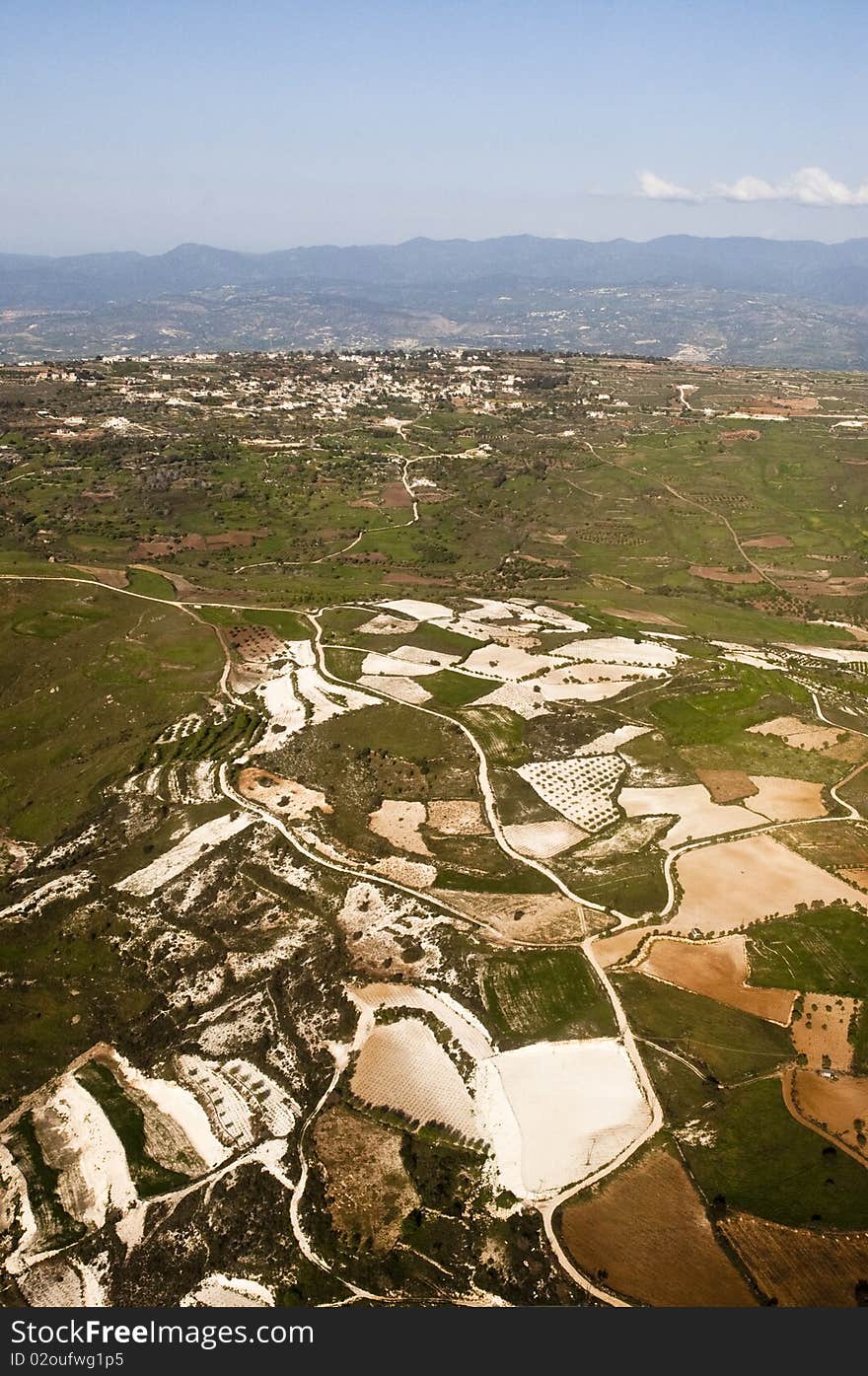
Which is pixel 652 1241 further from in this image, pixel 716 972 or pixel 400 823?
pixel 400 823

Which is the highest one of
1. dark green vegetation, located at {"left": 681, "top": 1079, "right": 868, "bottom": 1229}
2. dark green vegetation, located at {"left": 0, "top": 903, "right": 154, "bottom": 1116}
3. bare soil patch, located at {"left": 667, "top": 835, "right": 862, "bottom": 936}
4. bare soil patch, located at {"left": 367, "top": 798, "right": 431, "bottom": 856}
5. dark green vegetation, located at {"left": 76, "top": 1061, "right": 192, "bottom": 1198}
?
bare soil patch, located at {"left": 367, "top": 798, "right": 431, "bottom": 856}

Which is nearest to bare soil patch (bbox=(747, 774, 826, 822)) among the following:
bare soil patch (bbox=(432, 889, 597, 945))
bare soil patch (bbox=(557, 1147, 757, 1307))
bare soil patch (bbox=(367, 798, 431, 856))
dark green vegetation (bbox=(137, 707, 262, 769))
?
bare soil patch (bbox=(432, 889, 597, 945))

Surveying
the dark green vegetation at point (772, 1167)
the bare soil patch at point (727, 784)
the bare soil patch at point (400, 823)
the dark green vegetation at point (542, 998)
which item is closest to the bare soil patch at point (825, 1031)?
the dark green vegetation at point (772, 1167)

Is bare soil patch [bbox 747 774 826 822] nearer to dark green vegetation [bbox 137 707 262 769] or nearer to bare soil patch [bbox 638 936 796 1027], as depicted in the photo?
bare soil patch [bbox 638 936 796 1027]

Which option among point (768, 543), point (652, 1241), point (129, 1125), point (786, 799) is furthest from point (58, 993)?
point (768, 543)

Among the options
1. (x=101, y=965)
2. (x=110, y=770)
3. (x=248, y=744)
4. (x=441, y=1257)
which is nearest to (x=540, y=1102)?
(x=441, y=1257)

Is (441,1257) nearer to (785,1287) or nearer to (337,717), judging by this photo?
(785,1287)

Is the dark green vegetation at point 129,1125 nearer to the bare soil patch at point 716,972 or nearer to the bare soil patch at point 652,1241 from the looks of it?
the bare soil patch at point 652,1241
